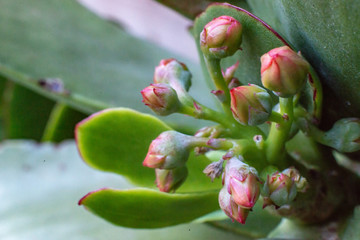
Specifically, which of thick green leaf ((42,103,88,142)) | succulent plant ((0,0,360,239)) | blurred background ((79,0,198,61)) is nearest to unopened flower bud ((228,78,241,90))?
succulent plant ((0,0,360,239))

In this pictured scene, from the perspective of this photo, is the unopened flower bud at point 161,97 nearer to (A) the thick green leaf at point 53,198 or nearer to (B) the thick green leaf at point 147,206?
(B) the thick green leaf at point 147,206

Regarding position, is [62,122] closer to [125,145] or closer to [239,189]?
[125,145]

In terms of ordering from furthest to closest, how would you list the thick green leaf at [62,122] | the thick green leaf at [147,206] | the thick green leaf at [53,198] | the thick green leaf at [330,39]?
the thick green leaf at [62,122]
the thick green leaf at [53,198]
the thick green leaf at [147,206]
the thick green leaf at [330,39]

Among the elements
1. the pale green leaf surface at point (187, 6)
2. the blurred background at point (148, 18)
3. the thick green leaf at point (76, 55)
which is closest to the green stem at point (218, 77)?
the pale green leaf surface at point (187, 6)

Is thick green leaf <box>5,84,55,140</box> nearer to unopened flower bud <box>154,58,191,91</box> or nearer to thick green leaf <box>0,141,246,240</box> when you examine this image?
thick green leaf <box>0,141,246,240</box>

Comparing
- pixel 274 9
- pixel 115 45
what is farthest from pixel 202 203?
pixel 115 45
